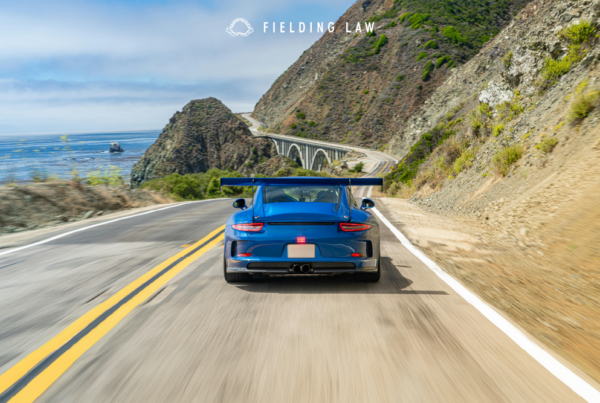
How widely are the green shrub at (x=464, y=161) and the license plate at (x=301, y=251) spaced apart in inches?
543

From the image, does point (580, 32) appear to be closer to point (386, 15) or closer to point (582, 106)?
point (582, 106)

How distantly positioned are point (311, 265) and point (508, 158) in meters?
9.69

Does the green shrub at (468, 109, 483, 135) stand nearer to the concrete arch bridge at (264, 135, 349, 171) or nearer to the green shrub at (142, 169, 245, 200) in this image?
the green shrub at (142, 169, 245, 200)

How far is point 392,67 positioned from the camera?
92.1 metres

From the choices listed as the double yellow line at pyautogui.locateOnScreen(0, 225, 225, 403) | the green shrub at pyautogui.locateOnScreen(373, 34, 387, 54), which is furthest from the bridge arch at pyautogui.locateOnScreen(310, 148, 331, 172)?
the double yellow line at pyautogui.locateOnScreen(0, 225, 225, 403)

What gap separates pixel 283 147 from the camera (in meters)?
105

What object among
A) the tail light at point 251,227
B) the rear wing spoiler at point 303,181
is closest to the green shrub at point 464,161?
the rear wing spoiler at point 303,181

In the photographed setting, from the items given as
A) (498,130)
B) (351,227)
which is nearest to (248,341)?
(351,227)

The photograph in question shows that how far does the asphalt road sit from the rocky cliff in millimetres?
96601

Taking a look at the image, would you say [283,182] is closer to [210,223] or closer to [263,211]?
[263,211]

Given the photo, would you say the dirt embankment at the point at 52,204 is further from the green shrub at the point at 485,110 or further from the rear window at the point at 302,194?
the green shrub at the point at 485,110

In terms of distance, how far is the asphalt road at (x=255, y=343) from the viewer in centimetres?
264

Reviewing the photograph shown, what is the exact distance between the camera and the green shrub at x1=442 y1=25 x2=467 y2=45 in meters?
85.6

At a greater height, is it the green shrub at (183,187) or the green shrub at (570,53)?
the green shrub at (570,53)
